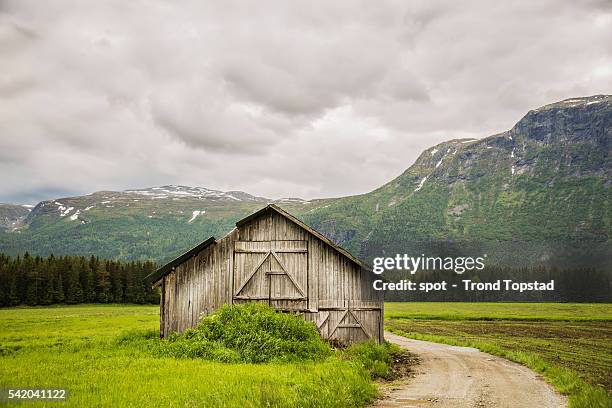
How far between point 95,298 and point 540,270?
413ft

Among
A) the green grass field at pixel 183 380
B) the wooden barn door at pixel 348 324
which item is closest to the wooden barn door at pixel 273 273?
the wooden barn door at pixel 348 324

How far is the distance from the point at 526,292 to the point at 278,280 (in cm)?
12792

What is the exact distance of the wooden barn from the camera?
27.0 m

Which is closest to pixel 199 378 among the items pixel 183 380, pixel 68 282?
pixel 183 380

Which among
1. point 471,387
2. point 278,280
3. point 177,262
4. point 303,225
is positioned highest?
point 303,225

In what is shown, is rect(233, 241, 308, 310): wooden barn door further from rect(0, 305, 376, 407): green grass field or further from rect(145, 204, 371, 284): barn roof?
rect(0, 305, 376, 407): green grass field

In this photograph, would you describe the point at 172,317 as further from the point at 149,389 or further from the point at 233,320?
the point at 149,389

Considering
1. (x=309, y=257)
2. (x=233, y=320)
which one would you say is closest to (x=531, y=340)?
(x=309, y=257)

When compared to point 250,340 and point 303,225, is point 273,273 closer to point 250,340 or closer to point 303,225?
point 303,225

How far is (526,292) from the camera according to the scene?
447ft

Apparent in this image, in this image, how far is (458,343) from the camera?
34875mm

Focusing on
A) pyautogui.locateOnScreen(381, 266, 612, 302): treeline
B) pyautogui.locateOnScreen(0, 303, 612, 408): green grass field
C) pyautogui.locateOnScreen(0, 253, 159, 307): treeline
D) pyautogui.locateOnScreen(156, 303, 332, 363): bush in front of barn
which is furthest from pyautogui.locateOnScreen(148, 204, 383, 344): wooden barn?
pyautogui.locateOnScreen(381, 266, 612, 302): treeline

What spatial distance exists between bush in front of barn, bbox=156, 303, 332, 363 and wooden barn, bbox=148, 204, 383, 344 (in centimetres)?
271

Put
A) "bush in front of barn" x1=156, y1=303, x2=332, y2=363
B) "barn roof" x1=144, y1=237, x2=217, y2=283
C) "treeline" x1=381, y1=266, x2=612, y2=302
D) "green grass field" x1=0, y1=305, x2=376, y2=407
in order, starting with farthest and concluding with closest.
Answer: "treeline" x1=381, y1=266, x2=612, y2=302, "barn roof" x1=144, y1=237, x2=217, y2=283, "bush in front of barn" x1=156, y1=303, x2=332, y2=363, "green grass field" x1=0, y1=305, x2=376, y2=407
